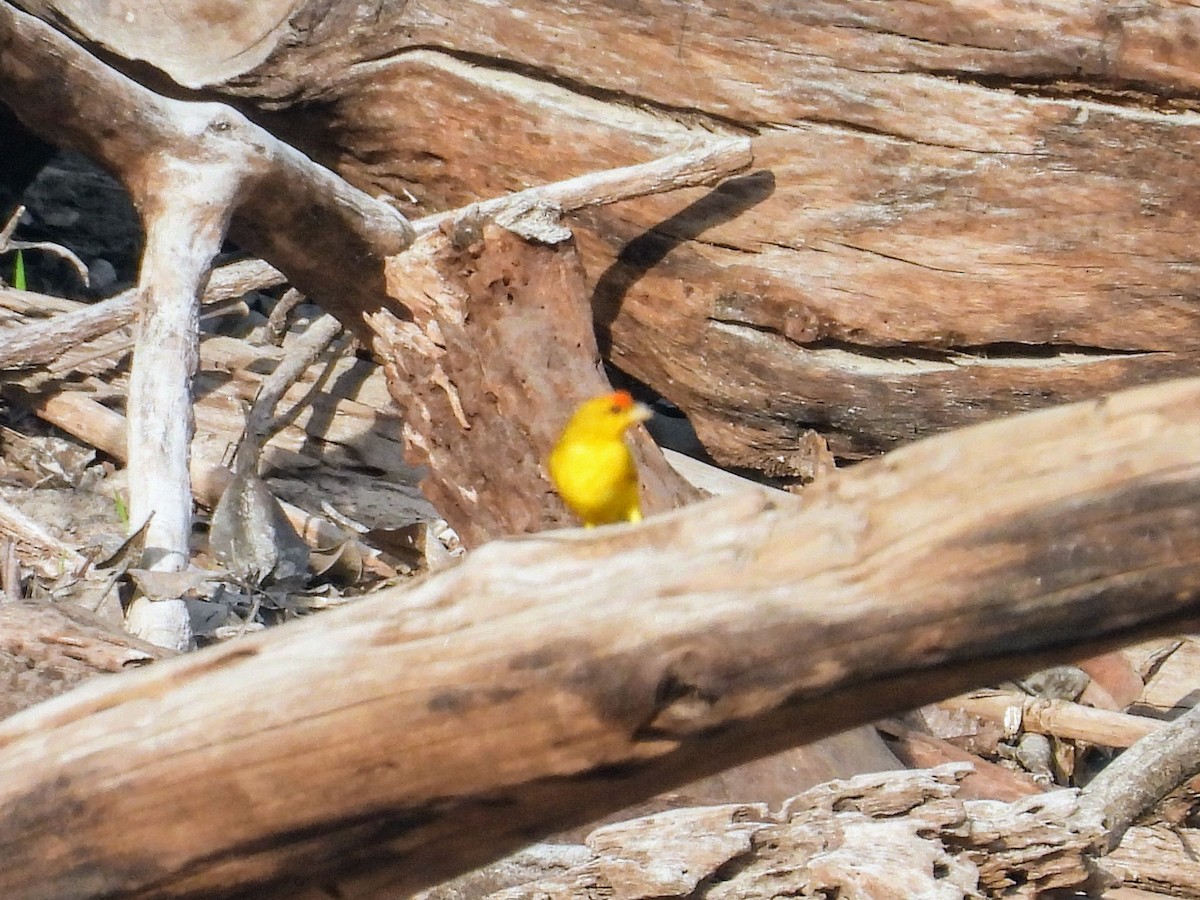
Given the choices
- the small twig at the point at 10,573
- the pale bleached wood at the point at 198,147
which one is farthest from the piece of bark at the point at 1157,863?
the small twig at the point at 10,573

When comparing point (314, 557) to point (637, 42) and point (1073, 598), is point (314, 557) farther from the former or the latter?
point (1073, 598)

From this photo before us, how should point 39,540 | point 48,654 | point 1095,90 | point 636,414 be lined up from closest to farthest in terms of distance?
point 48,654 < point 636,414 < point 39,540 < point 1095,90

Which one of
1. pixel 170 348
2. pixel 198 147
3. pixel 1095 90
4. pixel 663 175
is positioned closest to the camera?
pixel 170 348

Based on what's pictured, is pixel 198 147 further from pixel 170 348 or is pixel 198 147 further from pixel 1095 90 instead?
pixel 1095 90

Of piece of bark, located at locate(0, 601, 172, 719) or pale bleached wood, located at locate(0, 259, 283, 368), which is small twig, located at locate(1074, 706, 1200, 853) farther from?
pale bleached wood, located at locate(0, 259, 283, 368)

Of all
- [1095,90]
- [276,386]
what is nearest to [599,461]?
[276,386]

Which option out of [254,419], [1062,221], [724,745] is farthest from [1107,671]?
[724,745]

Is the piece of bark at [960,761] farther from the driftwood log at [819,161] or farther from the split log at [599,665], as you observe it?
the split log at [599,665]
